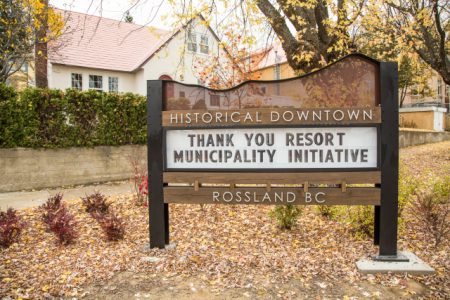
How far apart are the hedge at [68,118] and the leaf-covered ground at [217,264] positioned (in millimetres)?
4270

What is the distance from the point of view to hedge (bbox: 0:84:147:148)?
897 centimetres

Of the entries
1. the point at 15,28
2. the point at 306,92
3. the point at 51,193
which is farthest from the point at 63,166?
the point at 306,92

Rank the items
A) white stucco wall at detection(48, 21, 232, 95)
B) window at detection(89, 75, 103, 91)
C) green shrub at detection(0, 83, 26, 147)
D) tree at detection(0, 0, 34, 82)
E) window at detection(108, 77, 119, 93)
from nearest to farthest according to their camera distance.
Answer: green shrub at detection(0, 83, 26, 147) < tree at detection(0, 0, 34, 82) < white stucco wall at detection(48, 21, 232, 95) < window at detection(89, 75, 103, 91) < window at detection(108, 77, 119, 93)

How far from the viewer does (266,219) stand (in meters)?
5.72

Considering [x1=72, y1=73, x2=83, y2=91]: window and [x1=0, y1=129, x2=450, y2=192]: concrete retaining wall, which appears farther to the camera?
[x1=72, y1=73, x2=83, y2=91]: window

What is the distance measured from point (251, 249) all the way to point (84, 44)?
19751 mm

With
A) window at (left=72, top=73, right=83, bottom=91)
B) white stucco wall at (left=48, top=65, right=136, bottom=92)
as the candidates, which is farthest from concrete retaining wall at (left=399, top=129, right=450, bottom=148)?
window at (left=72, top=73, right=83, bottom=91)

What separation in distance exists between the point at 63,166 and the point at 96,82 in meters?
12.2

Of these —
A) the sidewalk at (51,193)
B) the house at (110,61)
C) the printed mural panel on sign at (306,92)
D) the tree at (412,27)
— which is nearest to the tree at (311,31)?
the tree at (412,27)

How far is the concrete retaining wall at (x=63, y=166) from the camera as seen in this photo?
9109mm

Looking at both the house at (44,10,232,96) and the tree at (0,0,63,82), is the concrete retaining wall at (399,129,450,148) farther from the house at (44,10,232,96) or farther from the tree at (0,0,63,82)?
the tree at (0,0,63,82)

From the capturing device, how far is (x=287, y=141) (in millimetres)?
4098

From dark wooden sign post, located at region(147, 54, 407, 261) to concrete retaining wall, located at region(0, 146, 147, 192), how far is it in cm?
557

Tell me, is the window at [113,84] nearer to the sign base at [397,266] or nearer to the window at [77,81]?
the window at [77,81]
